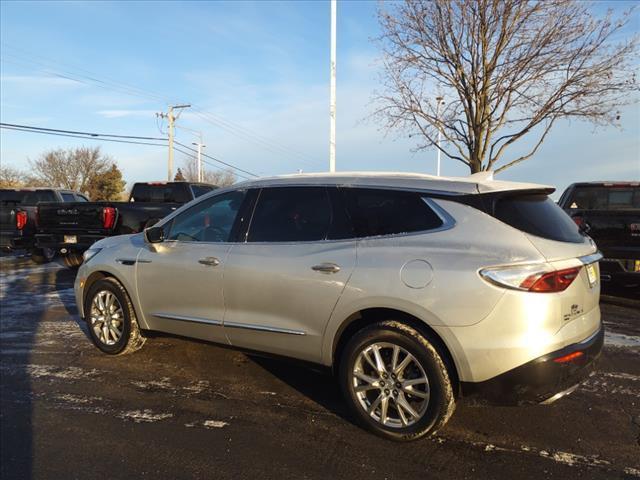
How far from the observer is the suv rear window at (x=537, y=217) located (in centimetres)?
312

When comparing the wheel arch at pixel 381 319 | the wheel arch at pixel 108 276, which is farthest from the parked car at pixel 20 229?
the wheel arch at pixel 381 319

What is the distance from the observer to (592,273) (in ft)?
10.9

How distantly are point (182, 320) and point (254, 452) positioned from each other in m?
1.59

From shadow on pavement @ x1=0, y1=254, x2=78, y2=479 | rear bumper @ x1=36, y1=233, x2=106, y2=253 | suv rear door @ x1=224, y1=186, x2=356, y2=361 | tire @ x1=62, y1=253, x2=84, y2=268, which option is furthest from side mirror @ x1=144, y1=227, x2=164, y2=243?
tire @ x1=62, y1=253, x2=84, y2=268

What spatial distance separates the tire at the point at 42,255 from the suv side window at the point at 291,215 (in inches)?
379

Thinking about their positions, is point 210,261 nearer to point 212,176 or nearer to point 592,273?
point 592,273

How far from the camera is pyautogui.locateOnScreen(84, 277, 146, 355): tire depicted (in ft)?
16.0

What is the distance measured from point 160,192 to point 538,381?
1027 centimetres

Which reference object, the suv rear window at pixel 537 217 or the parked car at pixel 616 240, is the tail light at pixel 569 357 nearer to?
the suv rear window at pixel 537 217

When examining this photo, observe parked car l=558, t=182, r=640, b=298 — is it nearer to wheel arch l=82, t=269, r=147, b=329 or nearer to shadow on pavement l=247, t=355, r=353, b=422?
shadow on pavement l=247, t=355, r=353, b=422

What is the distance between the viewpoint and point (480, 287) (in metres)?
2.92

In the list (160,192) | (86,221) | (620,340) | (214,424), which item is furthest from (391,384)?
(160,192)

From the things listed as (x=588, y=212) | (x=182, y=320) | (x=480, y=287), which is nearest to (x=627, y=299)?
(x=588, y=212)

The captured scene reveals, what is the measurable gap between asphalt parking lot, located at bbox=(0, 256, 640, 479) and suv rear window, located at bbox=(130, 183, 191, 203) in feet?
21.3
